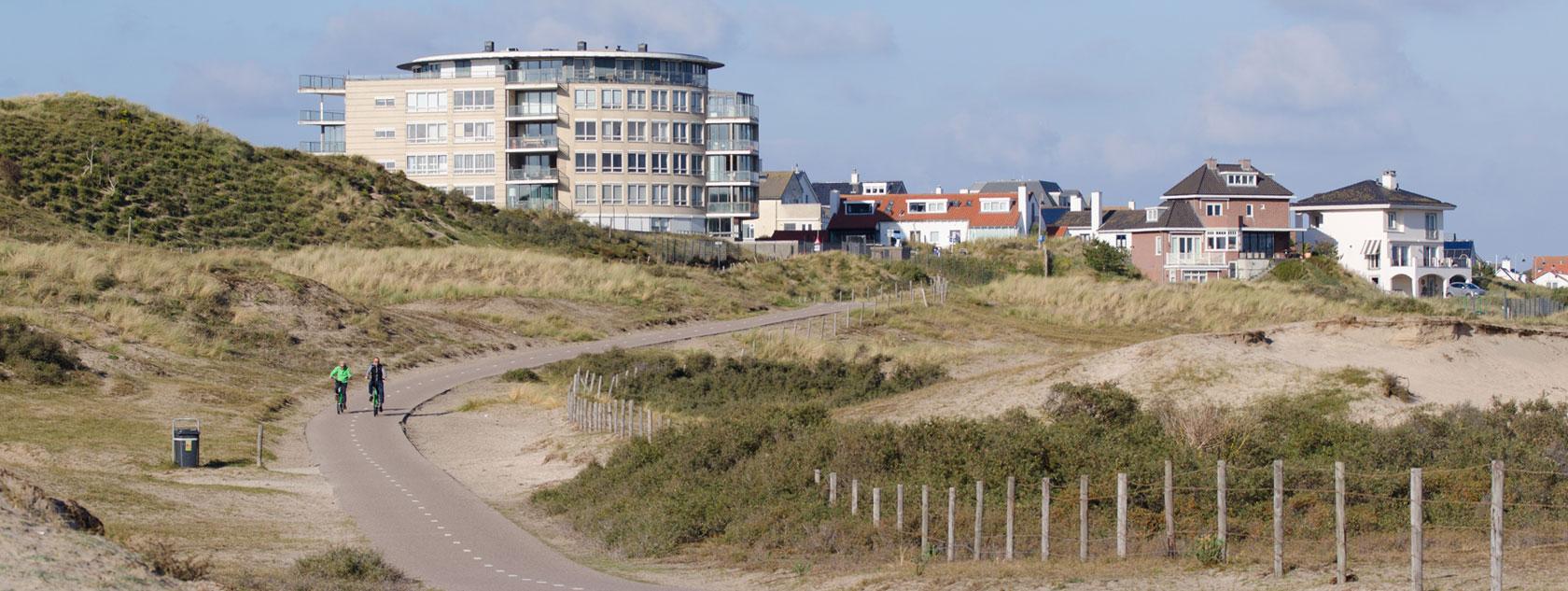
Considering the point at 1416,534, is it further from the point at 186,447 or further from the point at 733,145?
the point at 733,145

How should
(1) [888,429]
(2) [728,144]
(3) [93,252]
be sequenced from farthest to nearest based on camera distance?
1. (2) [728,144]
2. (3) [93,252]
3. (1) [888,429]

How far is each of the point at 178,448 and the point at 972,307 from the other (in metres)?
49.0

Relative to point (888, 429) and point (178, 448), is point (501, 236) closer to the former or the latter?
point (178, 448)

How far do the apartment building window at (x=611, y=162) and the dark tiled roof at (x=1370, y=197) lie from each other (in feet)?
134

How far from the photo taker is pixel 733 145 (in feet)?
370

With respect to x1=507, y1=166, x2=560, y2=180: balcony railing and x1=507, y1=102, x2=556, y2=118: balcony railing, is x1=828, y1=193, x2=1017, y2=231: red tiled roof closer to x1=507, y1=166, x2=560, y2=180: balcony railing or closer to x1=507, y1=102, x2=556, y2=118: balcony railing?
x1=507, y1=166, x2=560, y2=180: balcony railing

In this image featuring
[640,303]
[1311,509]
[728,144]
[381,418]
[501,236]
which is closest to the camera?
[1311,509]

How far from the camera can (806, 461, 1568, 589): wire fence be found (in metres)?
19.2

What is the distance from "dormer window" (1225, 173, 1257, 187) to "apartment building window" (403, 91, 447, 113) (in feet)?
151

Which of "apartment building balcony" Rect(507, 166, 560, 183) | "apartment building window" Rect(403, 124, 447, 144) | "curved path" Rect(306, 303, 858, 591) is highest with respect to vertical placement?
"apartment building window" Rect(403, 124, 447, 144)

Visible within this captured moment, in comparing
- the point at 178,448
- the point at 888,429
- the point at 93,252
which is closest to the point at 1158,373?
the point at 888,429

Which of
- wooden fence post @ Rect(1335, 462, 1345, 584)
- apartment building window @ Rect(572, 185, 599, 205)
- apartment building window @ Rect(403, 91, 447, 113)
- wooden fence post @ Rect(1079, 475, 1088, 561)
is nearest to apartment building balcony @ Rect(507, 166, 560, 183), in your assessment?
apartment building window @ Rect(572, 185, 599, 205)

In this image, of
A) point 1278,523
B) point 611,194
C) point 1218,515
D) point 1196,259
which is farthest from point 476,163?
point 1278,523

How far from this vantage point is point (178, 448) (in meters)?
32.2
